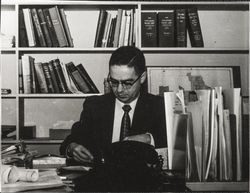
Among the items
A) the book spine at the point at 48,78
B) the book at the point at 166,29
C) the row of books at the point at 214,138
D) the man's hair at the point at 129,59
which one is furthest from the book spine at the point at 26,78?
the row of books at the point at 214,138

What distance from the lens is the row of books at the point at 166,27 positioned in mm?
2627

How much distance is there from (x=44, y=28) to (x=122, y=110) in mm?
911

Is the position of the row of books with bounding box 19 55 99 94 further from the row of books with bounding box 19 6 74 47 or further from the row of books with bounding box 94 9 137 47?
the row of books with bounding box 94 9 137 47

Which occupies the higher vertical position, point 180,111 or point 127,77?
point 127,77

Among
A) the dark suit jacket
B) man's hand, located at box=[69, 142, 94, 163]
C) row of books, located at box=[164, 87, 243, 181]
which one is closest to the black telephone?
row of books, located at box=[164, 87, 243, 181]

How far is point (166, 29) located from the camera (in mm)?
2621

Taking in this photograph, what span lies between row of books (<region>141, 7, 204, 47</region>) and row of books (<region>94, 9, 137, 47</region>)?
0.09m

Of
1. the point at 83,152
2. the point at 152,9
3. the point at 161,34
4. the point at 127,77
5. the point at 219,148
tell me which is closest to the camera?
the point at 219,148

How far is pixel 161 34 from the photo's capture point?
8.64 feet

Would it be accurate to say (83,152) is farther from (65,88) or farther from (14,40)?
(14,40)

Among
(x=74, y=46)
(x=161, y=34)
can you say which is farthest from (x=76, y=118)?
(x=161, y=34)

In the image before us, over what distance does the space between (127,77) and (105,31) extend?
2.41ft

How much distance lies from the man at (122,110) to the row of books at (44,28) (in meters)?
0.63

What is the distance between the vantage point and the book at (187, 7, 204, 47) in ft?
8.71
